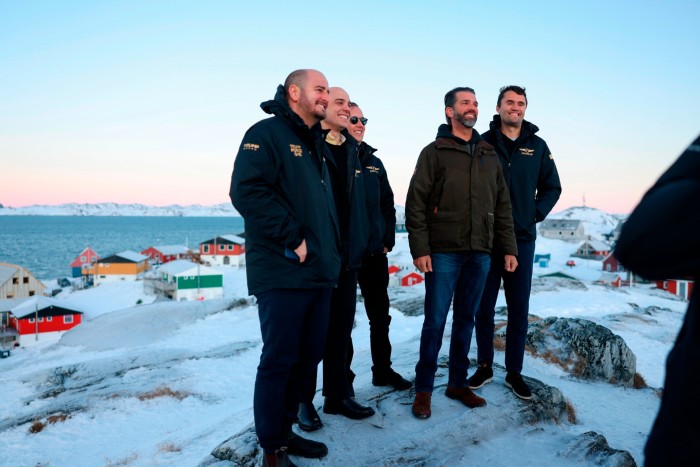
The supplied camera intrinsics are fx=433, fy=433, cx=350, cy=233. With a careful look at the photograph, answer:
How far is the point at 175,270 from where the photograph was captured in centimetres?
3969

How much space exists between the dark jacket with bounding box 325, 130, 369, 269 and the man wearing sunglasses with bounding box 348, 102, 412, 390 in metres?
0.38

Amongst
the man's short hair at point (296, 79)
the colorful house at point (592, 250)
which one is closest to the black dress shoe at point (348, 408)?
the man's short hair at point (296, 79)

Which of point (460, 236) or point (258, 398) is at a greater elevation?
point (460, 236)

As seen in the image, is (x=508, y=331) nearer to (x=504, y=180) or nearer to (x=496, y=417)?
(x=496, y=417)

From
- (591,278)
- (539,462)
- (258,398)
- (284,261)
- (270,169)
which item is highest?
(270,169)

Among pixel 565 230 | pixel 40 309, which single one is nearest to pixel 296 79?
pixel 40 309

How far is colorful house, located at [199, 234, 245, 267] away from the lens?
6022 cm

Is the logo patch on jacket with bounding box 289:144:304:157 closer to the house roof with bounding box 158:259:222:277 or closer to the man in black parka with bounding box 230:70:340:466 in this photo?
the man in black parka with bounding box 230:70:340:466

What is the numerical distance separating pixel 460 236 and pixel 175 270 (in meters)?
39.2

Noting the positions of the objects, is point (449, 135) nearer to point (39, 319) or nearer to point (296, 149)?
point (296, 149)

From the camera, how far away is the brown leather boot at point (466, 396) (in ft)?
16.7

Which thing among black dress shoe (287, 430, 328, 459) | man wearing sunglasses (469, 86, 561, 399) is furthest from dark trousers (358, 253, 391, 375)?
black dress shoe (287, 430, 328, 459)

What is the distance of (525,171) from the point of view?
207 inches

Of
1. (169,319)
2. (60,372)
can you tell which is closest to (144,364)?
(60,372)
